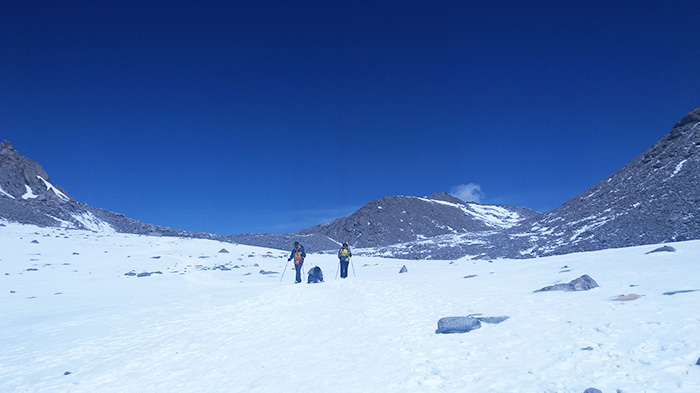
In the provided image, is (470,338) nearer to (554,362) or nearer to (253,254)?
(554,362)

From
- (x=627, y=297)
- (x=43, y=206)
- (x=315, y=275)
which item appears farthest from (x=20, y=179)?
(x=627, y=297)

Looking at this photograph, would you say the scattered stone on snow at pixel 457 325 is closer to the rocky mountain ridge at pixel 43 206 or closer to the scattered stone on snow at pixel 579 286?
the scattered stone on snow at pixel 579 286

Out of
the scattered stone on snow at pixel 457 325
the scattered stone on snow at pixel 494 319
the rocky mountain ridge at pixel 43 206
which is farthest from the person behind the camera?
the rocky mountain ridge at pixel 43 206

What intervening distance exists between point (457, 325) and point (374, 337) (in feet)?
5.79

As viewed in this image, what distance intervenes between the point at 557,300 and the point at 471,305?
201cm

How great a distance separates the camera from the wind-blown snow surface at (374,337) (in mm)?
5586

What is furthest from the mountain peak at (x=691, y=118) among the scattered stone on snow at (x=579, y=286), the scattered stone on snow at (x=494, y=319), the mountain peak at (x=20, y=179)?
the mountain peak at (x=20, y=179)

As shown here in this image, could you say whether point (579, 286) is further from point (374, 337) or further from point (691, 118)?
point (691, 118)

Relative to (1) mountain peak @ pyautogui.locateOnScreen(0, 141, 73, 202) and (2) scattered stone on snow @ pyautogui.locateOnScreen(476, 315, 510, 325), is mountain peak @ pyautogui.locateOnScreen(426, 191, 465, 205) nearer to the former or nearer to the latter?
(1) mountain peak @ pyautogui.locateOnScreen(0, 141, 73, 202)

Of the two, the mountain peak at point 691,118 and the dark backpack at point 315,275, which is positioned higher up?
the mountain peak at point 691,118

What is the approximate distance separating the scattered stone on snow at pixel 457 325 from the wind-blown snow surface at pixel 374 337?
6.6 inches

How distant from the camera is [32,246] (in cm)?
3136

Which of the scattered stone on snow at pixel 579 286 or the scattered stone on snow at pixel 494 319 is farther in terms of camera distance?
the scattered stone on snow at pixel 579 286

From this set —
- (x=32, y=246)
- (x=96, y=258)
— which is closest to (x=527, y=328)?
(x=96, y=258)
